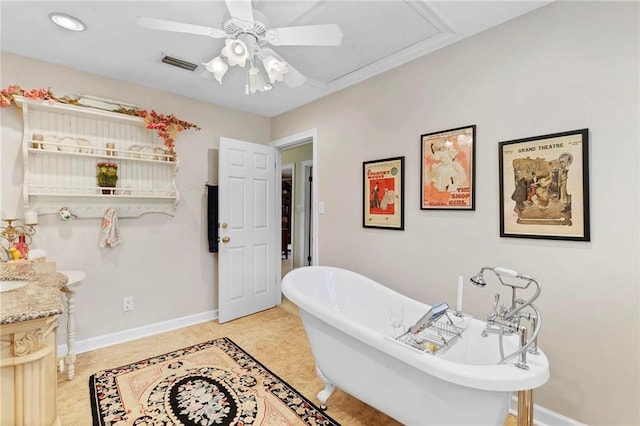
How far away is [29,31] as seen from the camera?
79.1 inches

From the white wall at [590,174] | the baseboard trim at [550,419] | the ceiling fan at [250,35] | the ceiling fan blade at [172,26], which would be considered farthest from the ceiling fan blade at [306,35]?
the baseboard trim at [550,419]

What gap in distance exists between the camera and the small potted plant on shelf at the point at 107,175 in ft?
8.46

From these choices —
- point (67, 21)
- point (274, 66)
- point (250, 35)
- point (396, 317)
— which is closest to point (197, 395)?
point (396, 317)

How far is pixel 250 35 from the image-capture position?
5.20ft

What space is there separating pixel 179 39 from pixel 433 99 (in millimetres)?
1877

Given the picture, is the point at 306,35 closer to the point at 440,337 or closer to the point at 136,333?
the point at 440,337

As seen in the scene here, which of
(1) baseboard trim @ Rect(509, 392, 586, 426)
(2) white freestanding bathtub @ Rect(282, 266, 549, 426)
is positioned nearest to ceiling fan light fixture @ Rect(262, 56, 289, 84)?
(2) white freestanding bathtub @ Rect(282, 266, 549, 426)

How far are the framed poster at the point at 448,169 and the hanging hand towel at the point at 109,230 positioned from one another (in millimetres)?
2624

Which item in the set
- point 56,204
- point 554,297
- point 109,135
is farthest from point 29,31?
point 554,297

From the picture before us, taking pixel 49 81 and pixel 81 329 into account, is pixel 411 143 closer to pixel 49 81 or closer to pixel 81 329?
pixel 49 81

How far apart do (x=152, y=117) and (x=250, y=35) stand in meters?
1.63

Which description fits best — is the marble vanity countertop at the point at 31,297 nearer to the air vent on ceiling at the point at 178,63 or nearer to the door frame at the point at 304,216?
the air vent on ceiling at the point at 178,63

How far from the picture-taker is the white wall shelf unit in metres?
2.33

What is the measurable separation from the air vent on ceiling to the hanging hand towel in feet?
4.47
